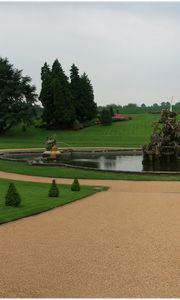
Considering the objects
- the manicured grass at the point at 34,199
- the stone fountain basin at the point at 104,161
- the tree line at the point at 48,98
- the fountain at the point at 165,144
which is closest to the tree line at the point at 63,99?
the tree line at the point at 48,98

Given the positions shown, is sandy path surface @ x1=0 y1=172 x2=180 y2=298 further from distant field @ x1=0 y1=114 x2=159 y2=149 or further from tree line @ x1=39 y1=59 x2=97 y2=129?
tree line @ x1=39 y1=59 x2=97 y2=129

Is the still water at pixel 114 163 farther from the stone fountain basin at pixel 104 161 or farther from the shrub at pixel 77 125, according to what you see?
the shrub at pixel 77 125

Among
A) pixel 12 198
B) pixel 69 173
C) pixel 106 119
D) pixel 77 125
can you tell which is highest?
pixel 106 119

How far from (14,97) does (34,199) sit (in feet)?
175

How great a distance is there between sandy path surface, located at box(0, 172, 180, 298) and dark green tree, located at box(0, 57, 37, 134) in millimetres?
50182

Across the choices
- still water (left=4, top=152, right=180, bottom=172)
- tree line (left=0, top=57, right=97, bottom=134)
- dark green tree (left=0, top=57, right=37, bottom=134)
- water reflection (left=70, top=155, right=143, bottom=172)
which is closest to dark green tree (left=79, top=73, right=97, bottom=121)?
tree line (left=0, top=57, right=97, bottom=134)

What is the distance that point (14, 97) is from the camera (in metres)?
69.0

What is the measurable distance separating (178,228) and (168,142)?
21113 mm

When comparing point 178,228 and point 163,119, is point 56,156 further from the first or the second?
point 178,228

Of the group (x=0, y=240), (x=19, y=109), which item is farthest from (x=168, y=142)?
(x=19, y=109)

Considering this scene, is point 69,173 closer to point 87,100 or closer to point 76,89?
point 87,100

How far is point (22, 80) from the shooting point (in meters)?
70.1

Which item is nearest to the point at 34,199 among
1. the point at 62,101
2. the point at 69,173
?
the point at 69,173

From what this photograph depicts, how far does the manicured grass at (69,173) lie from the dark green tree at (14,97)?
113 feet
